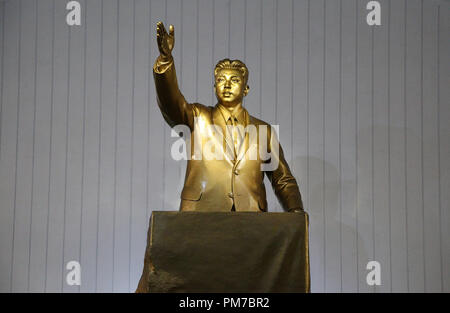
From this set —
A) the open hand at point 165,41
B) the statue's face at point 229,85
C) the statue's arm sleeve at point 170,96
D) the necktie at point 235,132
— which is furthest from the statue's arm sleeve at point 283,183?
the open hand at point 165,41

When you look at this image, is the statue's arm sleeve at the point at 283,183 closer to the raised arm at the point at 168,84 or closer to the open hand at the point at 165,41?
the raised arm at the point at 168,84

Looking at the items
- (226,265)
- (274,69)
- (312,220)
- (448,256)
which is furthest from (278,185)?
(448,256)

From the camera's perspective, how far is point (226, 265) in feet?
5.85

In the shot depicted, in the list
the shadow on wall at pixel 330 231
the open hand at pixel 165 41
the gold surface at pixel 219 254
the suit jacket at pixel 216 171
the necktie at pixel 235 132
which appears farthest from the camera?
the shadow on wall at pixel 330 231

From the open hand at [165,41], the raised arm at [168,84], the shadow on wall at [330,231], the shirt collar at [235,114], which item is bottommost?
the shadow on wall at [330,231]

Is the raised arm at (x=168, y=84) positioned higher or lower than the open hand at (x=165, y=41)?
lower

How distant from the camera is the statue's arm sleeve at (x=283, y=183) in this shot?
250 cm

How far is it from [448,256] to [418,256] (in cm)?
19

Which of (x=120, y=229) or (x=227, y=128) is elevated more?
(x=227, y=128)

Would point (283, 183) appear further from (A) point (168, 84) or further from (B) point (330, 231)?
(B) point (330, 231)

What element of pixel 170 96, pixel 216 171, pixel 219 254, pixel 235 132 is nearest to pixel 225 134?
pixel 235 132

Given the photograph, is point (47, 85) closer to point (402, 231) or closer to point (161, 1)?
point (161, 1)

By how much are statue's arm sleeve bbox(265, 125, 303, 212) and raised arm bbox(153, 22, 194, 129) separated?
0.39m

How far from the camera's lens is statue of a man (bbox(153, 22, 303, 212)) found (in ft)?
7.70
